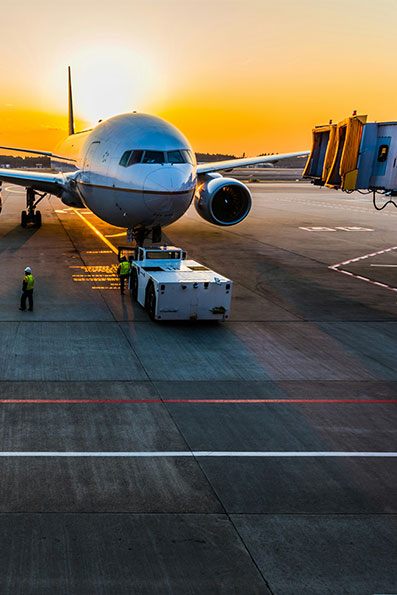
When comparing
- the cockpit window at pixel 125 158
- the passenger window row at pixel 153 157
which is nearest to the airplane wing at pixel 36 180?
the cockpit window at pixel 125 158

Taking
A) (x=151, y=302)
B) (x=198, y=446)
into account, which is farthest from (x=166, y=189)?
(x=198, y=446)

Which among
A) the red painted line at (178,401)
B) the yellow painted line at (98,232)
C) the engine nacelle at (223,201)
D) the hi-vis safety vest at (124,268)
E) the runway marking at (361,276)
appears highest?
the engine nacelle at (223,201)

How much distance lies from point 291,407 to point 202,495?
3890mm

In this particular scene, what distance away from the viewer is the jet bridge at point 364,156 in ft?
76.4

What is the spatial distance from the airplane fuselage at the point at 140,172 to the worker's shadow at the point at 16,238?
607cm

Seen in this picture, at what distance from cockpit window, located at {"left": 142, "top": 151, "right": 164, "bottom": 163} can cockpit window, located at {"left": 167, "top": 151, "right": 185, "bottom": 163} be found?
30 cm

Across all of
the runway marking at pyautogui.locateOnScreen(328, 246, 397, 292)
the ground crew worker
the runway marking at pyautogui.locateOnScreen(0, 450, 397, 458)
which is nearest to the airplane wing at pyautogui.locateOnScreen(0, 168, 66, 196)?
the ground crew worker

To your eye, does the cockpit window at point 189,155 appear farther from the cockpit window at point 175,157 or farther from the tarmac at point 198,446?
the tarmac at point 198,446

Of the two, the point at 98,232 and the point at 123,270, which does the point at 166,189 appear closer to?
the point at 123,270

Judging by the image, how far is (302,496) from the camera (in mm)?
8602

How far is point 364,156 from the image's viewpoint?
938 inches

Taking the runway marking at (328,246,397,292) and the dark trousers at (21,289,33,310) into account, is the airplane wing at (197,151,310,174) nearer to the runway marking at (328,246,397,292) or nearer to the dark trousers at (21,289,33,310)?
the runway marking at (328,246,397,292)

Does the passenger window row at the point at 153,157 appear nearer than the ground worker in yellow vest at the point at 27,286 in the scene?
No

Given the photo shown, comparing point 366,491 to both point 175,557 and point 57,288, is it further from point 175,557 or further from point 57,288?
point 57,288
